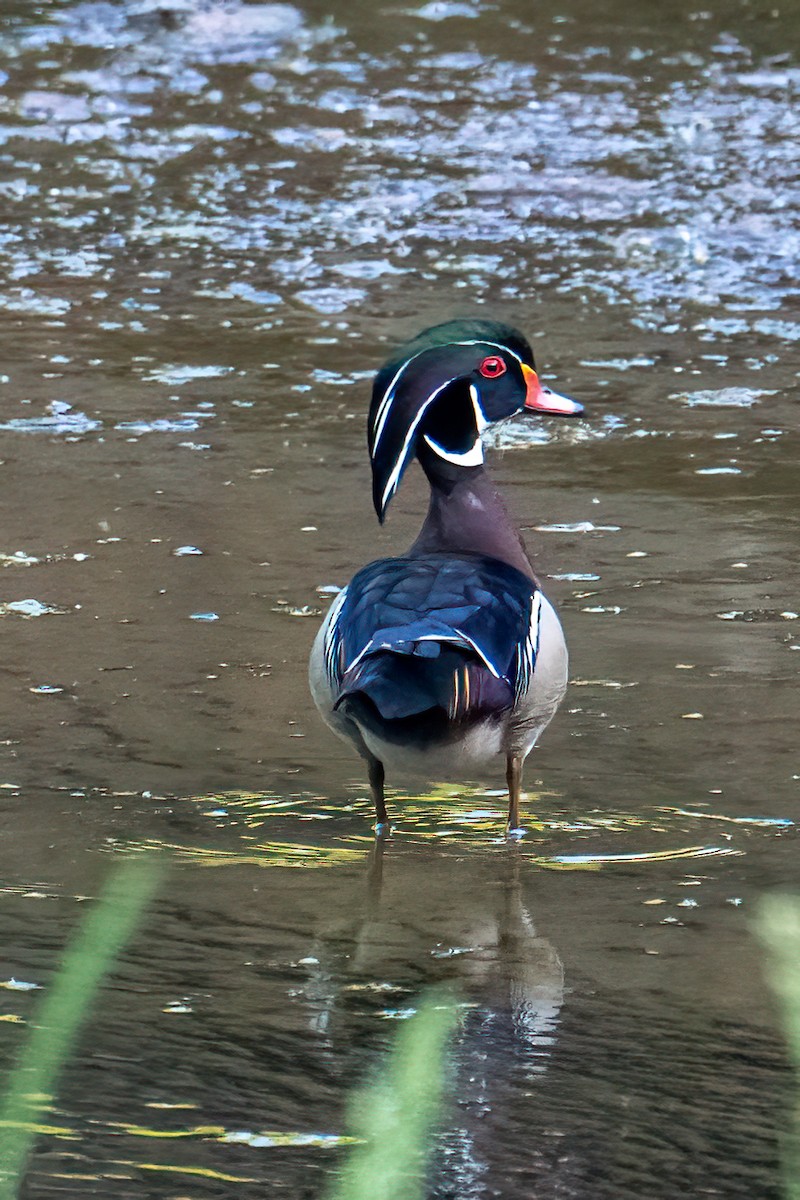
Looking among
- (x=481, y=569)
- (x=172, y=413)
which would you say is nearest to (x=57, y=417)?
(x=172, y=413)

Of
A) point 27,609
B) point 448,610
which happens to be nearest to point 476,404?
point 448,610

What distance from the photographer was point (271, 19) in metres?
14.5

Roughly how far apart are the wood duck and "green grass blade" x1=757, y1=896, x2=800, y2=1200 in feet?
2.28

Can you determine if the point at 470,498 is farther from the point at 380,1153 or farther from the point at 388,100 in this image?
the point at 388,100

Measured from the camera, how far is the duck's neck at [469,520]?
4.83 meters

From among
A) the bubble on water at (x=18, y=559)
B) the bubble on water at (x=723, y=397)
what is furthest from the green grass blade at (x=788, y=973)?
the bubble on water at (x=723, y=397)

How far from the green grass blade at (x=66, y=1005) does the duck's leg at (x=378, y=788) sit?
0.53 meters

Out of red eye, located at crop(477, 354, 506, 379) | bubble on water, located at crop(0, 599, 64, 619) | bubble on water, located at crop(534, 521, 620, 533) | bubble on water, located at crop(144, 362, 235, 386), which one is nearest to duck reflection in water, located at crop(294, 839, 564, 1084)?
red eye, located at crop(477, 354, 506, 379)

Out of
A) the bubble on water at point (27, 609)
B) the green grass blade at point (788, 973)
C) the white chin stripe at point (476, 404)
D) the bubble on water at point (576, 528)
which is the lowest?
the bubble on water at point (576, 528)

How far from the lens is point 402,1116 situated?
10.3 feet

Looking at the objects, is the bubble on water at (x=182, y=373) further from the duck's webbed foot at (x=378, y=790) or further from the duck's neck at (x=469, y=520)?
the duck's webbed foot at (x=378, y=790)

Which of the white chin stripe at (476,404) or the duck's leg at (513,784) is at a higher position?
the white chin stripe at (476,404)

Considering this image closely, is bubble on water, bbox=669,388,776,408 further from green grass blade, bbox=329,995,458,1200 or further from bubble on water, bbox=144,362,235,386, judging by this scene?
green grass blade, bbox=329,995,458,1200

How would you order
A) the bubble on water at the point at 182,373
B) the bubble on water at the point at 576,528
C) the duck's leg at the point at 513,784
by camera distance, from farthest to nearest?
the bubble on water at the point at 182,373
the bubble on water at the point at 576,528
the duck's leg at the point at 513,784
